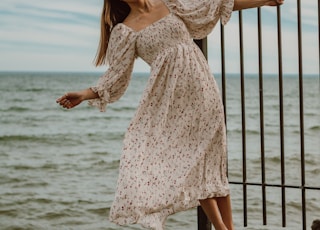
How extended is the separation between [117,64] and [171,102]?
31 cm

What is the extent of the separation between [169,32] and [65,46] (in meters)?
29.0

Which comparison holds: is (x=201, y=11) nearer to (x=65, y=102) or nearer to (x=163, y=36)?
(x=163, y=36)

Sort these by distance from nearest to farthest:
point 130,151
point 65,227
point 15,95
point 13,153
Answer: point 130,151 → point 65,227 → point 13,153 → point 15,95

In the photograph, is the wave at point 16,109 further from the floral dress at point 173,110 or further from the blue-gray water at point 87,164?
the floral dress at point 173,110

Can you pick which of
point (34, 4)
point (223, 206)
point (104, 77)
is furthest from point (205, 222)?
point (34, 4)

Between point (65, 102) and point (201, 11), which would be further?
point (201, 11)

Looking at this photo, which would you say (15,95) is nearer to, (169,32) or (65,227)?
(65,227)

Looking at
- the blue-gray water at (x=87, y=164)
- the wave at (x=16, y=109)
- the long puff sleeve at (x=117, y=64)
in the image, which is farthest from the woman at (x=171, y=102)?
the wave at (x=16, y=109)

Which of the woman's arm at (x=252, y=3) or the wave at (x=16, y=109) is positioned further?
the wave at (x=16, y=109)

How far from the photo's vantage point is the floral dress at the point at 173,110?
120 inches

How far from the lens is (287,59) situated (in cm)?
2450

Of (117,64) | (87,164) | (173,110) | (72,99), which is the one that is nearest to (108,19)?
(117,64)

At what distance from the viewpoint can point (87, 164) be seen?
11.4 meters

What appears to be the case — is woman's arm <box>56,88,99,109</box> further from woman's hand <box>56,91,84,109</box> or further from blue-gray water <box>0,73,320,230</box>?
blue-gray water <box>0,73,320,230</box>
